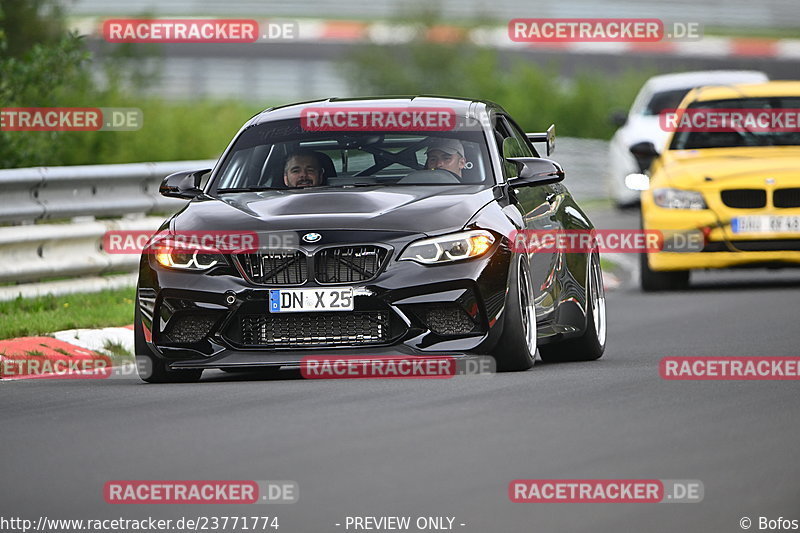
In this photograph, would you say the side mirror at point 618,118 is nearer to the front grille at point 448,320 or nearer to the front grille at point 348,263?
the front grille at point 448,320

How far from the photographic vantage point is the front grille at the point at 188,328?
10.2 meters

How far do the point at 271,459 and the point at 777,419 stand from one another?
7.69 feet

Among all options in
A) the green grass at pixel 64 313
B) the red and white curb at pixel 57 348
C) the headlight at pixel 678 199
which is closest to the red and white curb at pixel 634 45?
the headlight at pixel 678 199

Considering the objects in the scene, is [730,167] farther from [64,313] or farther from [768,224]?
[64,313]

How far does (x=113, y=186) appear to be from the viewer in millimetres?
16250

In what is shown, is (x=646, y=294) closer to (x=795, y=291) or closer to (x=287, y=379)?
(x=795, y=291)

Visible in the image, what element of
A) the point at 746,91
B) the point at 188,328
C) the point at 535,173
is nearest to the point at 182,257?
the point at 188,328

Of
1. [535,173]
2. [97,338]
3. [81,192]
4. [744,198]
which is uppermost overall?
[535,173]

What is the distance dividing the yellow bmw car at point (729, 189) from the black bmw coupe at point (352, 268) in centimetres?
604

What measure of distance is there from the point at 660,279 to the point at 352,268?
26.2 ft

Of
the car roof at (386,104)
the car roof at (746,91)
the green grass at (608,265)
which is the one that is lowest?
the green grass at (608,265)

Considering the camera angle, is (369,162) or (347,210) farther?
(369,162)

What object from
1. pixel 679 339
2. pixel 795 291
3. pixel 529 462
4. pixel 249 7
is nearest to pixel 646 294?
pixel 795 291

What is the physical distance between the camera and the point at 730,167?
56.2ft
